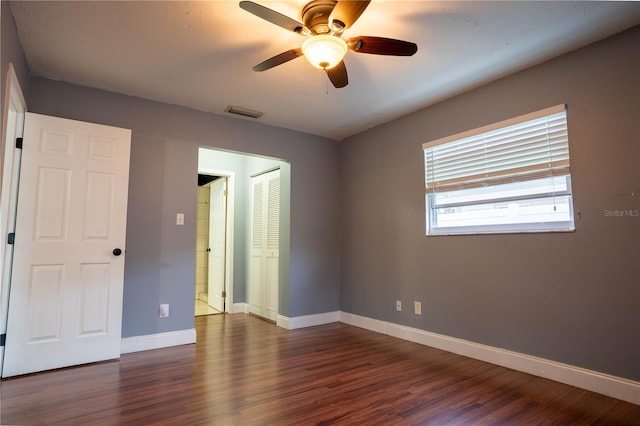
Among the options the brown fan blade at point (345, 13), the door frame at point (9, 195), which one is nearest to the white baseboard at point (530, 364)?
the brown fan blade at point (345, 13)

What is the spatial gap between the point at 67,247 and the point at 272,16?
98.1 inches

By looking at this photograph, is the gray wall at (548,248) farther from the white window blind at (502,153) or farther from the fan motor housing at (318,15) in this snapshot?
the fan motor housing at (318,15)

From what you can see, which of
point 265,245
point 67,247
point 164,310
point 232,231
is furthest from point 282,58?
point 232,231

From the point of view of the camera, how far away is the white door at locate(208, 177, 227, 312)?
17.2ft

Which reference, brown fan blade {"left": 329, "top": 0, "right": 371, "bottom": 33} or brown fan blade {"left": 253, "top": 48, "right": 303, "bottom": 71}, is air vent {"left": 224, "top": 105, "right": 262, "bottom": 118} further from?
brown fan blade {"left": 329, "top": 0, "right": 371, "bottom": 33}

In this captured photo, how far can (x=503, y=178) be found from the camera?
9.63ft

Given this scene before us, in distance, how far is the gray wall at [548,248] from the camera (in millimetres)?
2287

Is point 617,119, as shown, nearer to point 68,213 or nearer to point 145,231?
point 145,231

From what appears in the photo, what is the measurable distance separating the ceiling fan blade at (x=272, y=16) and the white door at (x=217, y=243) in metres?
3.68

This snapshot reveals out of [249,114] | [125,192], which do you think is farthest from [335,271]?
[125,192]

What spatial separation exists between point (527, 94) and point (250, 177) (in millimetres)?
3738

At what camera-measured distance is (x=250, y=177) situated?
5309mm

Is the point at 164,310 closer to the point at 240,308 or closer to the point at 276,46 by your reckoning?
the point at 240,308

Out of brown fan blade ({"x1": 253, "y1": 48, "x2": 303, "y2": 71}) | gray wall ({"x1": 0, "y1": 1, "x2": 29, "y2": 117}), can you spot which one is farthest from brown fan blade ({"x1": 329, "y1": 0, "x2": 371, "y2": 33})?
gray wall ({"x1": 0, "y1": 1, "x2": 29, "y2": 117})
